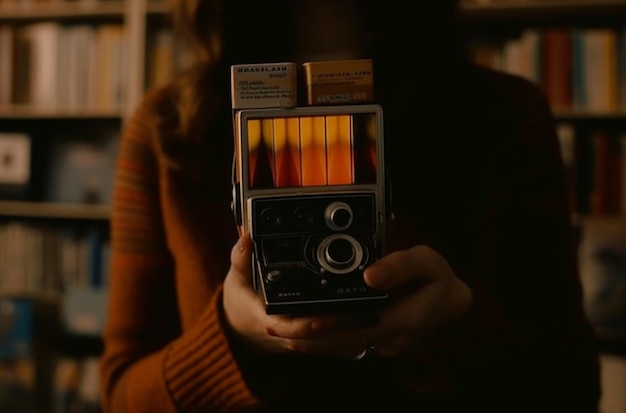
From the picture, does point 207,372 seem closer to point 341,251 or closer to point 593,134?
point 341,251

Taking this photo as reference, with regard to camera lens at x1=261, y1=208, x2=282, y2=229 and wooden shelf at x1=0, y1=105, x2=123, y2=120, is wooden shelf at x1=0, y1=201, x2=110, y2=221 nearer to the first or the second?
wooden shelf at x1=0, y1=105, x2=123, y2=120

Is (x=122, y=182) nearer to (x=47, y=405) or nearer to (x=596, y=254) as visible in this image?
(x=596, y=254)

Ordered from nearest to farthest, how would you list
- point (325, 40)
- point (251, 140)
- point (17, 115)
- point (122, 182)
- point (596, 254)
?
point (251, 140), point (325, 40), point (122, 182), point (596, 254), point (17, 115)

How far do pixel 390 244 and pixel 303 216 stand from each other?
0.12 m

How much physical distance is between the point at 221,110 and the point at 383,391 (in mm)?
303

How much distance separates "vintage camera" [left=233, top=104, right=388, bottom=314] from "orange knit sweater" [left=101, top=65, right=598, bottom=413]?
0.10m

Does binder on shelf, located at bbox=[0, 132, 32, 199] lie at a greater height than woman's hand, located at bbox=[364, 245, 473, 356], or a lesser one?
greater

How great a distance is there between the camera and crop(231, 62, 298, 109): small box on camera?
1.03 ft

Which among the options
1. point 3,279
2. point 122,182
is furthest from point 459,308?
point 3,279

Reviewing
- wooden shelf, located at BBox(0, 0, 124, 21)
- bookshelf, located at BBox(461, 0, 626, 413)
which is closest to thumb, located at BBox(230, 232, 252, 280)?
bookshelf, located at BBox(461, 0, 626, 413)

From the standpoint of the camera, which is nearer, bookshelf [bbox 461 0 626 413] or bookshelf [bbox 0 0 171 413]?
bookshelf [bbox 461 0 626 413]

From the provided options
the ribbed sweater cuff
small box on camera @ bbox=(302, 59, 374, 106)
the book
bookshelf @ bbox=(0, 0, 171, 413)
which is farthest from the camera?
bookshelf @ bbox=(0, 0, 171, 413)

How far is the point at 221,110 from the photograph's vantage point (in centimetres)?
Result: 59

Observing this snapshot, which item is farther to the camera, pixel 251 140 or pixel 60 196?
pixel 60 196
